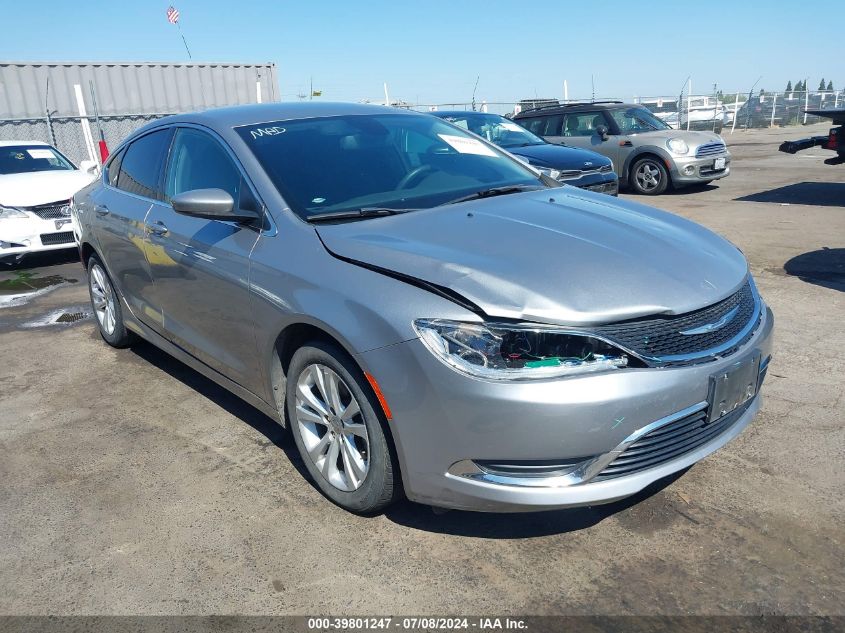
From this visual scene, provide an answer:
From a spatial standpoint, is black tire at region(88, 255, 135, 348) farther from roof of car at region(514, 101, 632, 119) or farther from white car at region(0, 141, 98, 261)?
roof of car at region(514, 101, 632, 119)

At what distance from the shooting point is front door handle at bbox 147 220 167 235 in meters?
4.01

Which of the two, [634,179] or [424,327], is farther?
[634,179]

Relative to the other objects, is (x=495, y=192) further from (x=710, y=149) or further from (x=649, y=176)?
(x=710, y=149)

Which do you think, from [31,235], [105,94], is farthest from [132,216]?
[105,94]

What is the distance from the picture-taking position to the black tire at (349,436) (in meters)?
2.72

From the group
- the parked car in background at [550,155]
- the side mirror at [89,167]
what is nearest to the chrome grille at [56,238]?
the side mirror at [89,167]

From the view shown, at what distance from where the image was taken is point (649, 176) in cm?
1242

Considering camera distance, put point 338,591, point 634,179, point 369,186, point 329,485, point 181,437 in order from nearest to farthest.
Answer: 1. point 338,591
2. point 329,485
3. point 369,186
4. point 181,437
5. point 634,179

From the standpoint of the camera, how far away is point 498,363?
2432 mm

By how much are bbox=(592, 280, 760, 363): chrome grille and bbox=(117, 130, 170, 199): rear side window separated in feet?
9.62

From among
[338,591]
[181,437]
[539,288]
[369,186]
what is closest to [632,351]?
[539,288]

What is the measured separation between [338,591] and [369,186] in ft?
5.97

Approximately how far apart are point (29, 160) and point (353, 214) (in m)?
8.48

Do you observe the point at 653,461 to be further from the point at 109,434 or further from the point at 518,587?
the point at 109,434
